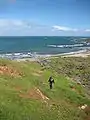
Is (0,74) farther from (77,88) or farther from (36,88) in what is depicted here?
(77,88)

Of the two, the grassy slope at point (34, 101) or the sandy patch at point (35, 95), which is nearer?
the grassy slope at point (34, 101)

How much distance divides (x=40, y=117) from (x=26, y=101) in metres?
2.65

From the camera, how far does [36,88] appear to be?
114 feet

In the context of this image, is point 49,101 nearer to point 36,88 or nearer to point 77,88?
point 36,88

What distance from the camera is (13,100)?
90.1 feet

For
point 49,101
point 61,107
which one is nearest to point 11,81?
point 49,101

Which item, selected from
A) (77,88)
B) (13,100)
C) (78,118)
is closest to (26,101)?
(13,100)

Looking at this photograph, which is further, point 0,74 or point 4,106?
point 0,74

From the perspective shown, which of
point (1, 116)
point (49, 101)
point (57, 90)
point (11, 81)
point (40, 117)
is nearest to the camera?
point (1, 116)

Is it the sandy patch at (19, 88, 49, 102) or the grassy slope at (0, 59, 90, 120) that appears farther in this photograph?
the sandy patch at (19, 88, 49, 102)

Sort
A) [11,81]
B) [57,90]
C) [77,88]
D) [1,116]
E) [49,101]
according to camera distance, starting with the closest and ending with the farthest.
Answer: [1,116] → [49,101] → [11,81] → [57,90] → [77,88]

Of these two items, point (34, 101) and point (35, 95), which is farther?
point (35, 95)

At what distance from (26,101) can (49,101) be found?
4.73m

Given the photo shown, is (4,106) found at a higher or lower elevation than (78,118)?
higher
